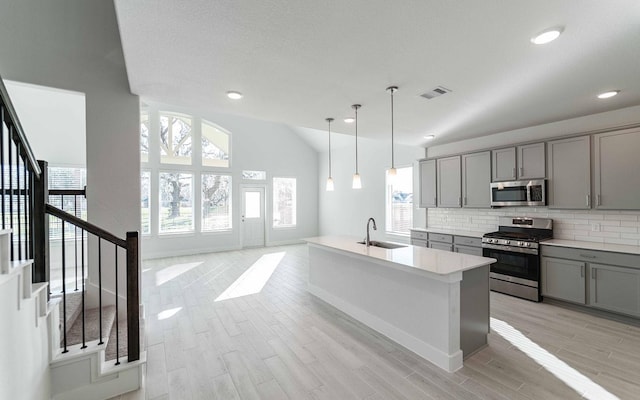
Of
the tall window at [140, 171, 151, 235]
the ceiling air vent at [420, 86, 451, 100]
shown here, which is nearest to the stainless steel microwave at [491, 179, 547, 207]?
the ceiling air vent at [420, 86, 451, 100]

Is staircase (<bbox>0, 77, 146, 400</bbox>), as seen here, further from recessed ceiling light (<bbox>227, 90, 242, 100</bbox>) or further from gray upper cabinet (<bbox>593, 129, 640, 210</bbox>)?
gray upper cabinet (<bbox>593, 129, 640, 210</bbox>)

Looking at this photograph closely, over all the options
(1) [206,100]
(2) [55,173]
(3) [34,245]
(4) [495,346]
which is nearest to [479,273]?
(4) [495,346]

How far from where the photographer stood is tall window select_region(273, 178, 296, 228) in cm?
904

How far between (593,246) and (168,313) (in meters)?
5.59

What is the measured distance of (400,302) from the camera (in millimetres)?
2912

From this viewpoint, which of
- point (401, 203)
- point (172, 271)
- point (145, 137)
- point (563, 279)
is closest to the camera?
point (563, 279)

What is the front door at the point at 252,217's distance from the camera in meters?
8.41

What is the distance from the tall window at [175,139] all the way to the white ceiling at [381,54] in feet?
13.8

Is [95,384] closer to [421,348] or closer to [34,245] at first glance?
[34,245]

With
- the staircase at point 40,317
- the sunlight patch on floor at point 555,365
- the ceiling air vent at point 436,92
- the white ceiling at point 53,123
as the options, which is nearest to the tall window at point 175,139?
the white ceiling at point 53,123

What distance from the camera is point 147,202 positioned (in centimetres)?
695

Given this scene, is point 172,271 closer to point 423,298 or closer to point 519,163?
point 423,298

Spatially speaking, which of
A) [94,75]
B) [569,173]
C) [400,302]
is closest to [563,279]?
[569,173]

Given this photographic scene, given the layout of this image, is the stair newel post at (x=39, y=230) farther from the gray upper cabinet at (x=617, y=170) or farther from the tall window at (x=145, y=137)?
the gray upper cabinet at (x=617, y=170)
